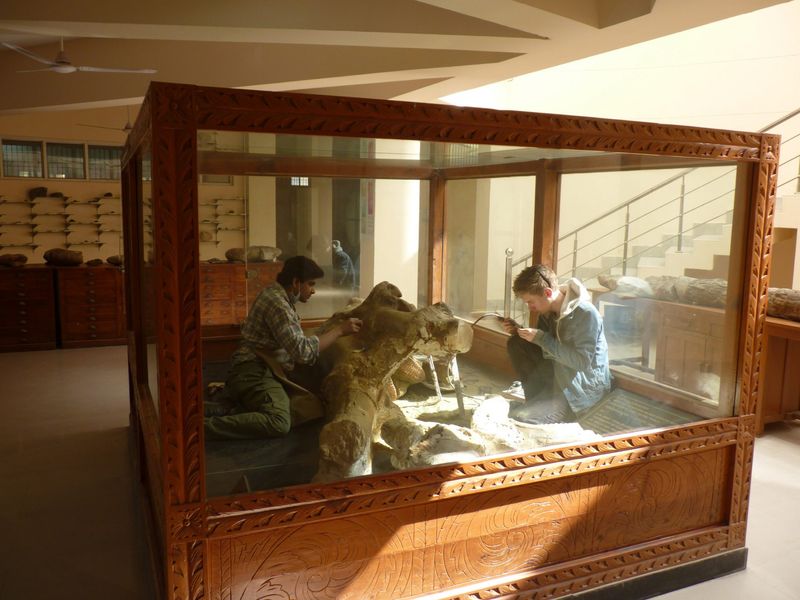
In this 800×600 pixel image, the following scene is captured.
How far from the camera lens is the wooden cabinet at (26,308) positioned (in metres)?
7.87

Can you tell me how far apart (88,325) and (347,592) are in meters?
7.01

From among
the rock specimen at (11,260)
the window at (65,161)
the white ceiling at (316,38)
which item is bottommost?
the rock specimen at (11,260)

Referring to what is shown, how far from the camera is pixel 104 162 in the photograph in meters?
10.4

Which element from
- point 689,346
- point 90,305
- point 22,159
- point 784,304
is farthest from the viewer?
point 22,159

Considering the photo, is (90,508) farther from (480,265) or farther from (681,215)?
(681,215)

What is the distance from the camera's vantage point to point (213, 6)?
5.09 m

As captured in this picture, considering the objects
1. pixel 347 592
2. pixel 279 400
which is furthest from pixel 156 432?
pixel 347 592

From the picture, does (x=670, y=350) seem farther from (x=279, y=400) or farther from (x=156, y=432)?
(x=156, y=432)

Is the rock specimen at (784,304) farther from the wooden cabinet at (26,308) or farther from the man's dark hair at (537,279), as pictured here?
the wooden cabinet at (26,308)

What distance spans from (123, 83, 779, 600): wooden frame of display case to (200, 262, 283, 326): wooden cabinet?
0.08m

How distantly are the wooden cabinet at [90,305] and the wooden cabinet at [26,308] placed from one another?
0.14 meters

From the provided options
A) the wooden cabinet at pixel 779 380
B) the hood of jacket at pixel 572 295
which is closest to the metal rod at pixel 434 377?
the hood of jacket at pixel 572 295

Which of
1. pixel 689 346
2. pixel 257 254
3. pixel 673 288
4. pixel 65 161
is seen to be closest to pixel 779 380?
pixel 689 346

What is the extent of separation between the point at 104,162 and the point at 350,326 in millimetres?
9057
